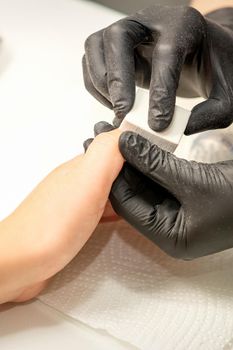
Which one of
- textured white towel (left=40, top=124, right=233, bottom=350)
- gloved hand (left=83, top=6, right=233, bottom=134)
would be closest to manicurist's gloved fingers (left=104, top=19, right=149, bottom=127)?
gloved hand (left=83, top=6, right=233, bottom=134)

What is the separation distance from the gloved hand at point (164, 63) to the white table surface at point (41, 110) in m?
0.14

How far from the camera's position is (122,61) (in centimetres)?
67

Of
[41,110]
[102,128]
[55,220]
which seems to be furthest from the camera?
[41,110]

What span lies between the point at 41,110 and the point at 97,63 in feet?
0.74

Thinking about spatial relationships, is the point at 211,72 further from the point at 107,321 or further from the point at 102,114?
the point at 107,321

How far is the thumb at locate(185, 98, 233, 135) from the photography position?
67 cm

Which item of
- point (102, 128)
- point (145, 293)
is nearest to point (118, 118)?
point (102, 128)

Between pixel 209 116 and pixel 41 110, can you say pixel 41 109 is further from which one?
A: pixel 209 116

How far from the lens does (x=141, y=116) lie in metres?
0.63

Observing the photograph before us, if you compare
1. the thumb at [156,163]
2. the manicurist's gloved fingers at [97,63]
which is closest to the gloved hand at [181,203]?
the thumb at [156,163]

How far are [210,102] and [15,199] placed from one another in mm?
337

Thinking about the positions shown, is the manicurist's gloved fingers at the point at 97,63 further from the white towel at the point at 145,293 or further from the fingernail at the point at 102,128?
the white towel at the point at 145,293

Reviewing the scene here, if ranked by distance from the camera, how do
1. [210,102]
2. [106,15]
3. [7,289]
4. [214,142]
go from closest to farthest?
[7,289] → [210,102] → [214,142] → [106,15]

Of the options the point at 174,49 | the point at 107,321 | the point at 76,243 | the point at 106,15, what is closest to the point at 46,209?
the point at 76,243
